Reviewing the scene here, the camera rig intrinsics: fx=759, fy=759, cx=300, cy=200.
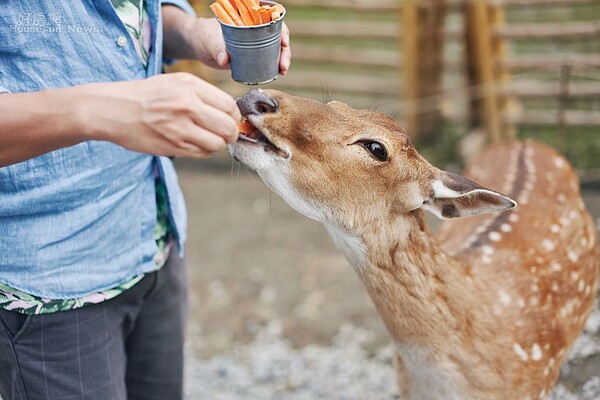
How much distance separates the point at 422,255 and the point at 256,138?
26.0 inches

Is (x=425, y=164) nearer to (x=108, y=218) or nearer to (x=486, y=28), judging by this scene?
(x=108, y=218)

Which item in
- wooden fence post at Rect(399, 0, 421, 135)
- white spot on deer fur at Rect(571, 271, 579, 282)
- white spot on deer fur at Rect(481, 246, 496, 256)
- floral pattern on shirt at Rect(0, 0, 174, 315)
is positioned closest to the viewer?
floral pattern on shirt at Rect(0, 0, 174, 315)

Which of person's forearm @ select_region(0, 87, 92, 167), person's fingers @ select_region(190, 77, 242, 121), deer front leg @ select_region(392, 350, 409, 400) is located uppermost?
person's fingers @ select_region(190, 77, 242, 121)

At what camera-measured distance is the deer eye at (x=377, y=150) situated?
6.91 feet

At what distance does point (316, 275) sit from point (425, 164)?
2.53m

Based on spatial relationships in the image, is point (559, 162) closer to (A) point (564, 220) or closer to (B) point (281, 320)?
(A) point (564, 220)

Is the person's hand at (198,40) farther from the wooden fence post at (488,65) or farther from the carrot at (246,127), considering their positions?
the wooden fence post at (488,65)

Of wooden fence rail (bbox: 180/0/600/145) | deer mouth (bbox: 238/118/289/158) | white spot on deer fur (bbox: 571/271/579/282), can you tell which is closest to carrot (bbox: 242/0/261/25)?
deer mouth (bbox: 238/118/289/158)

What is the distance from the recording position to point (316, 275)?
467 centimetres

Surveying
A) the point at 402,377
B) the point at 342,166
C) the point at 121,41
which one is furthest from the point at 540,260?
the point at 121,41

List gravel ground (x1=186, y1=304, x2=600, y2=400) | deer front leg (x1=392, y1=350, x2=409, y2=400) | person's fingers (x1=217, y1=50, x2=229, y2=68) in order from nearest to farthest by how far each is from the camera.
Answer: person's fingers (x1=217, y1=50, x2=229, y2=68) → deer front leg (x1=392, y1=350, x2=409, y2=400) → gravel ground (x1=186, y1=304, x2=600, y2=400)

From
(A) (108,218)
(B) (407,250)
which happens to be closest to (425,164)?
(B) (407,250)

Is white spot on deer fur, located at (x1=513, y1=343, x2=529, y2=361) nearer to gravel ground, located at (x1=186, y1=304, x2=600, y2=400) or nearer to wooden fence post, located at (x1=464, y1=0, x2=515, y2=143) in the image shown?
gravel ground, located at (x1=186, y1=304, x2=600, y2=400)

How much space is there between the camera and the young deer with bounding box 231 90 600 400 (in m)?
2.02
